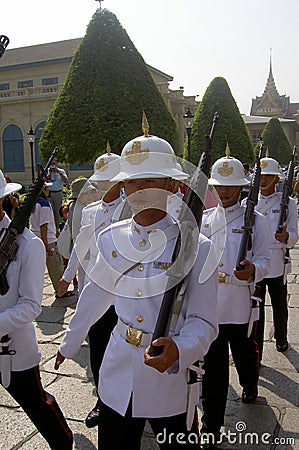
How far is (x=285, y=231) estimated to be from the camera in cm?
504

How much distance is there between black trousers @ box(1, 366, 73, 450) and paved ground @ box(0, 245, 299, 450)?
0.56 metres

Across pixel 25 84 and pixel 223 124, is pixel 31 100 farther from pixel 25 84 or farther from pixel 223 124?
pixel 223 124

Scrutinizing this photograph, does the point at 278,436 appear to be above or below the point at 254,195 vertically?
below

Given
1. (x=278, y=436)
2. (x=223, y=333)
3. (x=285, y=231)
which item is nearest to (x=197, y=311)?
(x=223, y=333)

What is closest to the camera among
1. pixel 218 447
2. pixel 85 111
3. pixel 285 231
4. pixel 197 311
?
pixel 197 311

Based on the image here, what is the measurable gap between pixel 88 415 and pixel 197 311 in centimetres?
188

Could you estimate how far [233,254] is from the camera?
3721 millimetres

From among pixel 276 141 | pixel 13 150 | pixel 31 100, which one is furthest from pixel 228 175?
pixel 13 150

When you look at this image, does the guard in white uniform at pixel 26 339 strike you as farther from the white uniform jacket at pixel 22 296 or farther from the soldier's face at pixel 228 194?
the soldier's face at pixel 228 194

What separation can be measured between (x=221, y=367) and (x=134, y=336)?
1.33 metres

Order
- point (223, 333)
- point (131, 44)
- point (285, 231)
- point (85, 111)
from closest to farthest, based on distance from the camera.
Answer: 1. point (223, 333)
2. point (285, 231)
3. point (85, 111)
4. point (131, 44)

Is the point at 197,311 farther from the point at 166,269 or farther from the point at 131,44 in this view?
the point at 131,44

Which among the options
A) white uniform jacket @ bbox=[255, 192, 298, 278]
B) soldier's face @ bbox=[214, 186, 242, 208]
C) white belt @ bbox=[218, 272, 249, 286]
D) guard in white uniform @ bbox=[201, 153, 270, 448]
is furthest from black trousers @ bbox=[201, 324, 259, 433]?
white uniform jacket @ bbox=[255, 192, 298, 278]

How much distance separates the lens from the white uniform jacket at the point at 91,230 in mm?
3865
